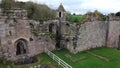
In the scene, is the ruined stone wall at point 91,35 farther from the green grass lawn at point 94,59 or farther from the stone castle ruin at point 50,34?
the green grass lawn at point 94,59

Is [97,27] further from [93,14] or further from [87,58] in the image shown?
[87,58]

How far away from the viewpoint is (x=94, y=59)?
81.3 feet

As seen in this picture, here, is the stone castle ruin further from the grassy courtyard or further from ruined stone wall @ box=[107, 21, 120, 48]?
the grassy courtyard

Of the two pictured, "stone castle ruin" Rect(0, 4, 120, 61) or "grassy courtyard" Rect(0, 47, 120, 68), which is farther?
"stone castle ruin" Rect(0, 4, 120, 61)

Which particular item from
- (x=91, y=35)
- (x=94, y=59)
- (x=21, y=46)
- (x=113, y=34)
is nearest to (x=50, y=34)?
(x=21, y=46)

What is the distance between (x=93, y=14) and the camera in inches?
1201

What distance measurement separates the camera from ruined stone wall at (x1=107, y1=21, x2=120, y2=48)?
32600mm

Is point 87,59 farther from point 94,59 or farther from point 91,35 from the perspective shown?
point 91,35

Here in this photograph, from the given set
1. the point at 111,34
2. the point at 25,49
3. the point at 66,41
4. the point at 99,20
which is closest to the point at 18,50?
the point at 25,49

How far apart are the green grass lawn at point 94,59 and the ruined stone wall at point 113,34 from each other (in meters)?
3.69

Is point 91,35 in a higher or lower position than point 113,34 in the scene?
higher

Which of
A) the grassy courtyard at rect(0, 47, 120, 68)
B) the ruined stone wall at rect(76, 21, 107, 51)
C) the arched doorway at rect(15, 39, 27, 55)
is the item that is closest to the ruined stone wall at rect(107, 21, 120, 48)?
the ruined stone wall at rect(76, 21, 107, 51)

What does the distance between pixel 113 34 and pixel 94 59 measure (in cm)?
1029

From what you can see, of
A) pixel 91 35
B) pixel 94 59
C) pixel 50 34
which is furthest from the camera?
Result: pixel 91 35
